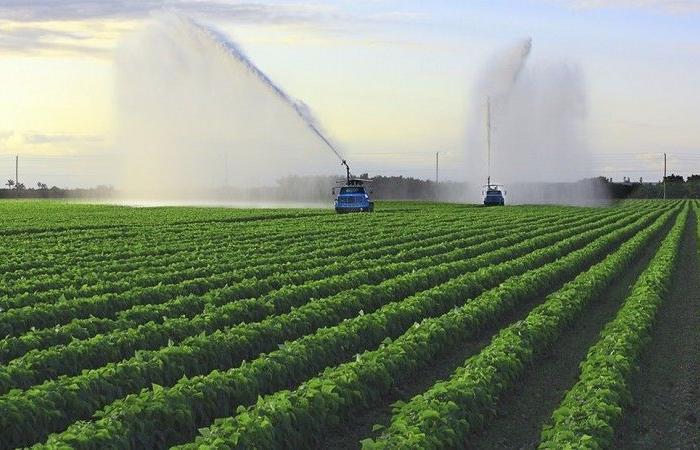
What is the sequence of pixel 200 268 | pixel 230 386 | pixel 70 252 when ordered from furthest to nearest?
pixel 70 252 → pixel 200 268 → pixel 230 386

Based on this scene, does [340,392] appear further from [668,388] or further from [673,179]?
[673,179]

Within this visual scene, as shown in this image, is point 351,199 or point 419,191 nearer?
point 351,199

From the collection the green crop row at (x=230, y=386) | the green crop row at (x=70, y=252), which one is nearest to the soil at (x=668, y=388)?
the green crop row at (x=230, y=386)

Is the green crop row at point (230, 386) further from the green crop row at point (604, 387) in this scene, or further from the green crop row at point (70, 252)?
the green crop row at point (70, 252)

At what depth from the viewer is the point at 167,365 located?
11.1 meters

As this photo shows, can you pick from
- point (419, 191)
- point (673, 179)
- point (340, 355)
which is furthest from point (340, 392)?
point (673, 179)

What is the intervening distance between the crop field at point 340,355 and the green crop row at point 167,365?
0.08 ft

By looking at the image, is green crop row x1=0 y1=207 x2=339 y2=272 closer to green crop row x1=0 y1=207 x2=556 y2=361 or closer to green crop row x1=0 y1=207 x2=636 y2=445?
green crop row x1=0 y1=207 x2=556 y2=361

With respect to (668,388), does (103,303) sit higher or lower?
higher

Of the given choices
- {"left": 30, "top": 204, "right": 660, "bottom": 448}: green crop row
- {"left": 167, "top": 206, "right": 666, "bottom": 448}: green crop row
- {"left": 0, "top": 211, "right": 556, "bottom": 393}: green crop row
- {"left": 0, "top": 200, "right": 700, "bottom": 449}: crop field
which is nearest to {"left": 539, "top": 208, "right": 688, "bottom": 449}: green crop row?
{"left": 0, "top": 200, "right": 700, "bottom": 449}: crop field

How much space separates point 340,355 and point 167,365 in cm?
272

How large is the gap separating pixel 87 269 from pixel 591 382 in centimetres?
1463

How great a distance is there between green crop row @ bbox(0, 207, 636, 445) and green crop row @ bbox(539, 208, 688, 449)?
4.54 metres

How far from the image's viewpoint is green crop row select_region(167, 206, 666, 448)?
8.09m
